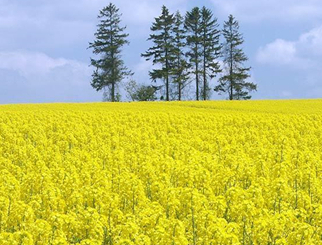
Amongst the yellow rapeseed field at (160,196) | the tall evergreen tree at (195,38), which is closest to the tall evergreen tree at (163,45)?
the tall evergreen tree at (195,38)

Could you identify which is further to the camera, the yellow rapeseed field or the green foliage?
the green foliage

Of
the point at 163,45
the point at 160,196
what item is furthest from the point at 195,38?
the point at 160,196

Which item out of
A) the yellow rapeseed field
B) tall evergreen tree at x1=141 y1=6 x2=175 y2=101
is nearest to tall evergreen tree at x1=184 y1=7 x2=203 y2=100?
tall evergreen tree at x1=141 y1=6 x2=175 y2=101

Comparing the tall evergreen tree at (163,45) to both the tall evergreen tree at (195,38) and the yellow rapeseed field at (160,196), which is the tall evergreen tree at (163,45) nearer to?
the tall evergreen tree at (195,38)

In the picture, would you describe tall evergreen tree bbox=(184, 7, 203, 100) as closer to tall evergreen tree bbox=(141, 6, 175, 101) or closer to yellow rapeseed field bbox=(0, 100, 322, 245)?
tall evergreen tree bbox=(141, 6, 175, 101)

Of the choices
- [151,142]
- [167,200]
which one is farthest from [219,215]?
[151,142]

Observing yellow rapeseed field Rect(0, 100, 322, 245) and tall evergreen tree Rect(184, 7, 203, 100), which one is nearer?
yellow rapeseed field Rect(0, 100, 322, 245)

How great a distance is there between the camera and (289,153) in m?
19.5

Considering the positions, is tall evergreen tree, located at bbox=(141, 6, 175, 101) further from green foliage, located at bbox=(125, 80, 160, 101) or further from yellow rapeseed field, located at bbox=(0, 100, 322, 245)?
yellow rapeseed field, located at bbox=(0, 100, 322, 245)

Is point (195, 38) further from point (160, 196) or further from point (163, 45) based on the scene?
point (160, 196)

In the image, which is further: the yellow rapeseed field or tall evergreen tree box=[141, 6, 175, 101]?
tall evergreen tree box=[141, 6, 175, 101]

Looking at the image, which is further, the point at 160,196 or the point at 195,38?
the point at 195,38

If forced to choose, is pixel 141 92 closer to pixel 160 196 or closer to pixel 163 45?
pixel 163 45

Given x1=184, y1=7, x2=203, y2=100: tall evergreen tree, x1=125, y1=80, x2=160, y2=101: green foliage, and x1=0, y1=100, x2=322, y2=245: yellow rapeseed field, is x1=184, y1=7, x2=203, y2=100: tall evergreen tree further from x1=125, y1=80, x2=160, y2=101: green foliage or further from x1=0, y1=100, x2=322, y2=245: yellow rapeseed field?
x1=0, y1=100, x2=322, y2=245: yellow rapeseed field
